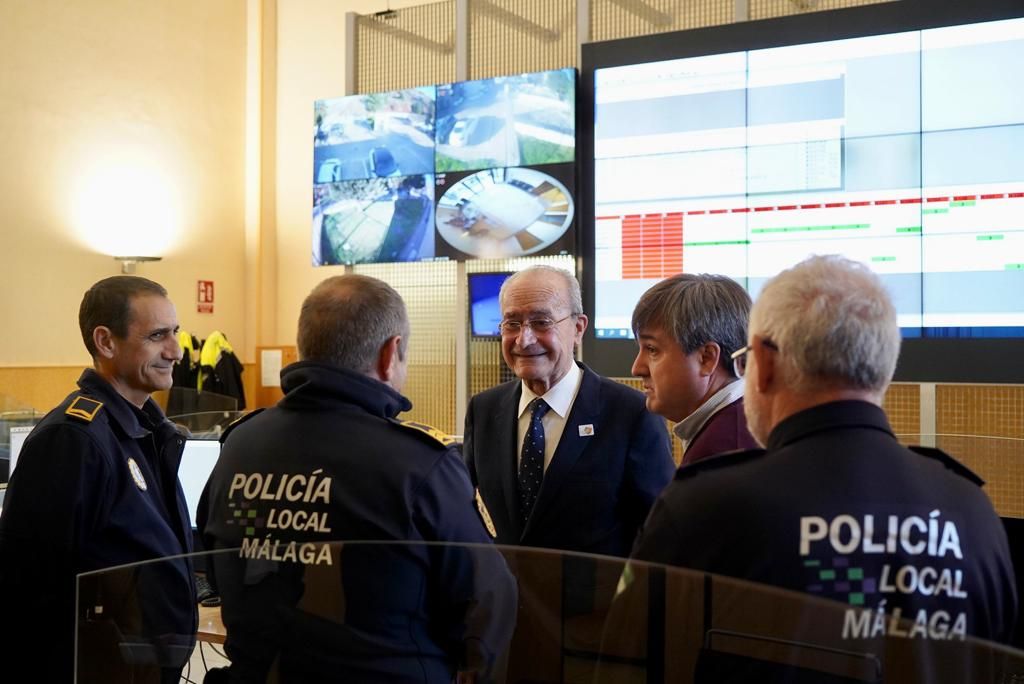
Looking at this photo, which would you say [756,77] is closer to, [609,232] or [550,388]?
[609,232]

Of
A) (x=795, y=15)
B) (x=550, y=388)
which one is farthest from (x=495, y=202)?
(x=550, y=388)

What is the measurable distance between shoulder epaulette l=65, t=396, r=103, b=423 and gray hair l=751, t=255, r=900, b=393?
57.1 inches

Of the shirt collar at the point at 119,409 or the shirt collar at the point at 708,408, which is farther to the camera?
the shirt collar at the point at 119,409

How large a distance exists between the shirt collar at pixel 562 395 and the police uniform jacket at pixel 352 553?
86 centimetres

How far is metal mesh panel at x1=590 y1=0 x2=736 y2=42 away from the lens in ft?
18.0

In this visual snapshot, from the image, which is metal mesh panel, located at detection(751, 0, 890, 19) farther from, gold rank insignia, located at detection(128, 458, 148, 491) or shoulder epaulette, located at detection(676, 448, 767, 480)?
shoulder epaulette, located at detection(676, 448, 767, 480)

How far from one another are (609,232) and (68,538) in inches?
166

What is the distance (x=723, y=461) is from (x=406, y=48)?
594cm

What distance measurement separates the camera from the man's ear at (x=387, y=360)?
1652 mm

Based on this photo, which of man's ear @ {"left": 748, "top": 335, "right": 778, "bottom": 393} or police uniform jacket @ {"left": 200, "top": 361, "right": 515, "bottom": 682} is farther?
man's ear @ {"left": 748, "top": 335, "right": 778, "bottom": 393}

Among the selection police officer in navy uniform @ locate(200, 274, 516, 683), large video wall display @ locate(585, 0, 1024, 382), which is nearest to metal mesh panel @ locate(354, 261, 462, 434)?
large video wall display @ locate(585, 0, 1024, 382)

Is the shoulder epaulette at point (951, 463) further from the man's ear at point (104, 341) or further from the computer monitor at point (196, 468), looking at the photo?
the computer monitor at point (196, 468)

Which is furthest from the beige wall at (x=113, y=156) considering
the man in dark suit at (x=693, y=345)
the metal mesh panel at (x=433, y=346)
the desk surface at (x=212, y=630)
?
the desk surface at (x=212, y=630)

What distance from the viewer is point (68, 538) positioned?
6.17ft
